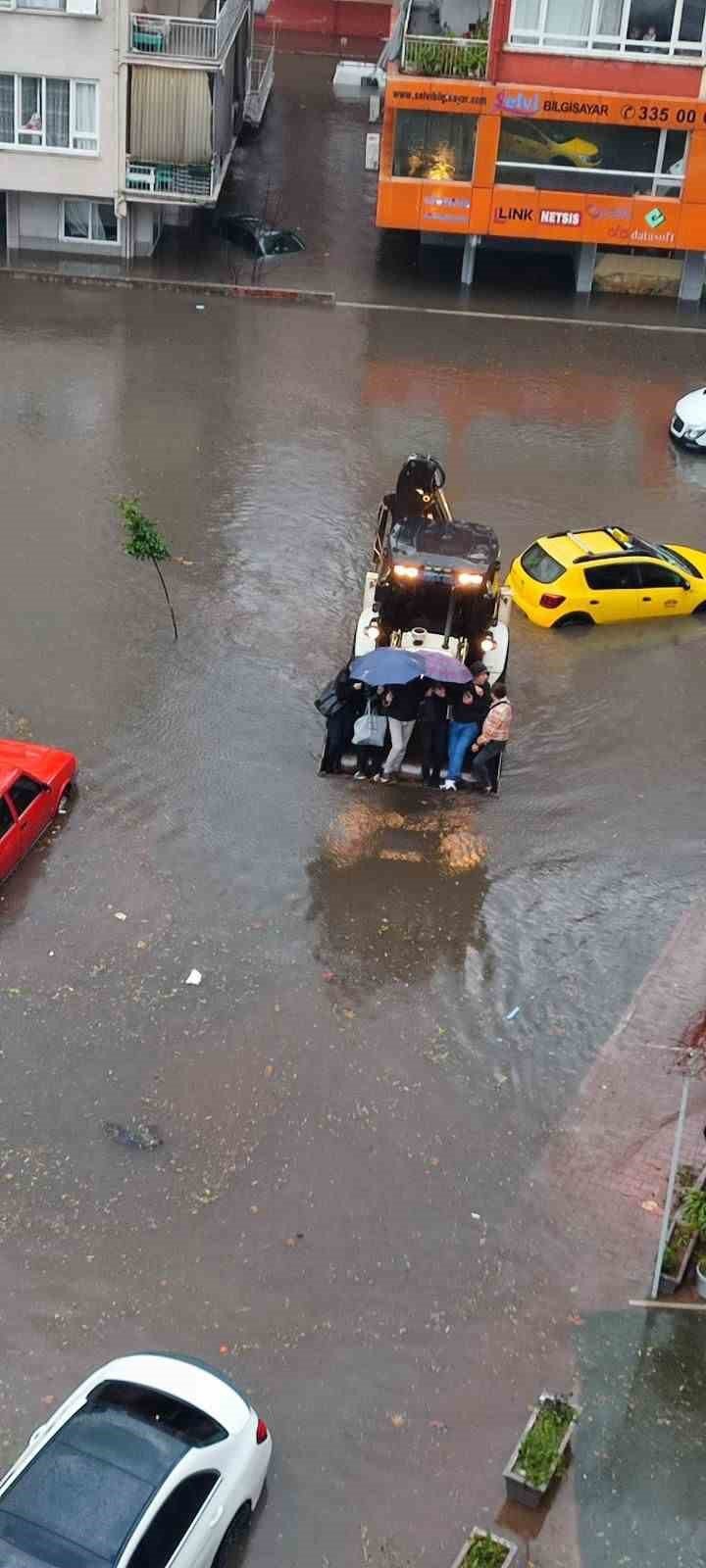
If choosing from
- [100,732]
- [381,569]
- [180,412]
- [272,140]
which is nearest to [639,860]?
[381,569]

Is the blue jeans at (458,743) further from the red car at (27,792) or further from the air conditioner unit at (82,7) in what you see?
the air conditioner unit at (82,7)

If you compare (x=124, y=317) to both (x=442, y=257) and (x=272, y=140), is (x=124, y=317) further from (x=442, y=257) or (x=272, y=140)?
(x=272, y=140)

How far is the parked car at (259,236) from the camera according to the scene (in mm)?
37656

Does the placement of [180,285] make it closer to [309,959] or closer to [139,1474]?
[309,959]

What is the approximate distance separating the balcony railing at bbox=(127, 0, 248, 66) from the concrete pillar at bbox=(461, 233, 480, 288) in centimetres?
648

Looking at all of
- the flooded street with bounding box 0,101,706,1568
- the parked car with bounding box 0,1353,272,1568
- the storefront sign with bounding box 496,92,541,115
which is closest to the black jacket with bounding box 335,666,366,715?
the flooded street with bounding box 0,101,706,1568

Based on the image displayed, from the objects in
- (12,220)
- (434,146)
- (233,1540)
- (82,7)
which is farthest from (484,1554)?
(12,220)

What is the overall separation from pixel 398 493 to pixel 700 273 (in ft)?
56.6

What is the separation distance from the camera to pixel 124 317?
33.8m

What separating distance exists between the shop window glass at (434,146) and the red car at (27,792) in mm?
21036

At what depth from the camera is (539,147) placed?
1364 inches

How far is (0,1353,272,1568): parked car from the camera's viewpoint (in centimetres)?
970

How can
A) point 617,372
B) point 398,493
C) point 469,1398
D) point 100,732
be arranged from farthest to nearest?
point 617,372 < point 398,493 < point 100,732 < point 469,1398

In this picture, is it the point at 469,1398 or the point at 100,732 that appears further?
the point at 100,732
